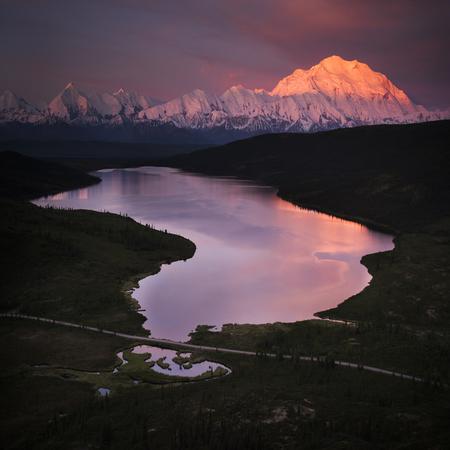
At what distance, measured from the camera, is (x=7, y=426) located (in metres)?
51.9

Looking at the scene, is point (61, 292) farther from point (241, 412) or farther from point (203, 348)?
point (241, 412)

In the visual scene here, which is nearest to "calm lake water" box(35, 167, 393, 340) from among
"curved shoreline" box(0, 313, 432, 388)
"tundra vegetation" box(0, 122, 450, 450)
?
"curved shoreline" box(0, 313, 432, 388)

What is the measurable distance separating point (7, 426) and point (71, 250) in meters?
70.8

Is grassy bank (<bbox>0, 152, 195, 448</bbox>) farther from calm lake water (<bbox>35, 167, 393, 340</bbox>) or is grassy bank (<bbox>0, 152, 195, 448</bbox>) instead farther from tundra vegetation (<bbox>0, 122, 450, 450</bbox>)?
calm lake water (<bbox>35, 167, 393, 340</bbox>)

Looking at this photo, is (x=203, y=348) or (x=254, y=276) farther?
(x=254, y=276)

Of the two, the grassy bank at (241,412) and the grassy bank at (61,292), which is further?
the grassy bank at (61,292)

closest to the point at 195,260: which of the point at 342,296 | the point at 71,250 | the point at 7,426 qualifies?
the point at 71,250

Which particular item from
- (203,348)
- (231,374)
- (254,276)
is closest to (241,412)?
(231,374)

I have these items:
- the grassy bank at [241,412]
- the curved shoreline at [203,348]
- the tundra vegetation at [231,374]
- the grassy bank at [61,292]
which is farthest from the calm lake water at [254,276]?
the grassy bank at [241,412]

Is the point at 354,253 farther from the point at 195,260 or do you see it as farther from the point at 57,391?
the point at 57,391

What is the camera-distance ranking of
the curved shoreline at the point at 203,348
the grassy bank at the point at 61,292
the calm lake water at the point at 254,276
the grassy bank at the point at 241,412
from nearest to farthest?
the grassy bank at the point at 241,412 < the grassy bank at the point at 61,292 < the curved shoreline at the point at 203,348 < the calm lake water at the point at 254,276

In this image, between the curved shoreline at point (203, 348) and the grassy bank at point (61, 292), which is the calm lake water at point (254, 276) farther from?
the grassy bank at point (61, 292)

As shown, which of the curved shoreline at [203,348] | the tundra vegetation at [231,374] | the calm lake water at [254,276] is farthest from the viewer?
the calm lake water at [254,276]

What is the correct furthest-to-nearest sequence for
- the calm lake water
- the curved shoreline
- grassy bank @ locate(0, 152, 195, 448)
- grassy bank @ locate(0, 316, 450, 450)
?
the calm lake water, the curved shoreline, grassy bank @ locate(0, 152, 195, 448), grassy bank @ locate(0, 316, 450, 450)
